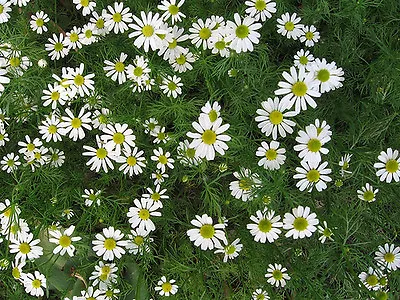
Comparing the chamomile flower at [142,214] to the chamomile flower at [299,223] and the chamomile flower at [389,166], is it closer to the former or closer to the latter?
the chamomile flower at [299,223]

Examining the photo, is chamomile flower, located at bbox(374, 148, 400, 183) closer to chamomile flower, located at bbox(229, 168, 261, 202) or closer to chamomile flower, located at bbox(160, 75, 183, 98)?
chamomile flower, located at bbox(229, 168, 261, 202)

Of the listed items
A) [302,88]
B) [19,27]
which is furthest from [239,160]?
[19,27]

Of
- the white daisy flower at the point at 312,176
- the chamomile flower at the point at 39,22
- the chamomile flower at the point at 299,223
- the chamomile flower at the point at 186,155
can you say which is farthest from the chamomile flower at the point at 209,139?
the chamomile flower at the point at 39,22

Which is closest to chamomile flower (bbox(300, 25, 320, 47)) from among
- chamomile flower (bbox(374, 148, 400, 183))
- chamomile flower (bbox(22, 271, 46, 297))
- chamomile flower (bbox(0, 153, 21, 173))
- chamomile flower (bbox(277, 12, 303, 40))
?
chamomile flower (bbox(277, 12, 303, 40))

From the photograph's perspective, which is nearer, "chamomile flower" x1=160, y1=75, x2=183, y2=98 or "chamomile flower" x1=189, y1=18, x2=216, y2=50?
"chamomile flower" x1=189, y1=18, x2=216, y2=50

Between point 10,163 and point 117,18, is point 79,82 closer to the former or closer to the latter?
point 117,18

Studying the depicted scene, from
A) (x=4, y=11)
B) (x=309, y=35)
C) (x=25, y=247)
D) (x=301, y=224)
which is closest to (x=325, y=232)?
(x=301, y=224)

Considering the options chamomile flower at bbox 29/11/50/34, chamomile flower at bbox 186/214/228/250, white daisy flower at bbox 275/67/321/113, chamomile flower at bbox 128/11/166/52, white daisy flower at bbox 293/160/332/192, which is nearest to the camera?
white daisy flower at bbox 275/67/321/113
